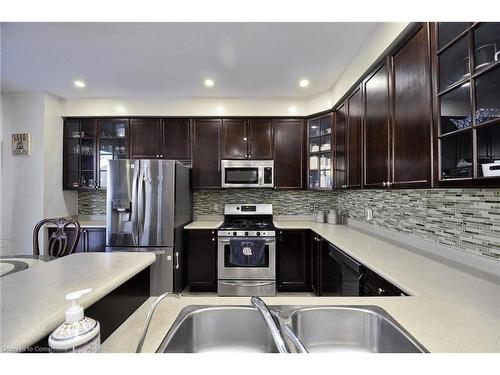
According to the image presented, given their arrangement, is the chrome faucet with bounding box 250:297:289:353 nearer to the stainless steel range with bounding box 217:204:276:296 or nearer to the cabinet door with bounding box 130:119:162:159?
the stainless steel range with bounding box 217:204:276:296

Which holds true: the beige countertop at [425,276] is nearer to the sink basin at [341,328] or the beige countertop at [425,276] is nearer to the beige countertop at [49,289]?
the sink basin at [341,328]

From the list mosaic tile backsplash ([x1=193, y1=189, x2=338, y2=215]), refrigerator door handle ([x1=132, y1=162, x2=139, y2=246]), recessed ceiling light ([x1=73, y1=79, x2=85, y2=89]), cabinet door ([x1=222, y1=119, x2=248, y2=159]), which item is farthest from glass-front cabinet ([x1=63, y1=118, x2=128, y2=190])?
cabinet door ([x1=222, y1=119, x2=248, y2=159])

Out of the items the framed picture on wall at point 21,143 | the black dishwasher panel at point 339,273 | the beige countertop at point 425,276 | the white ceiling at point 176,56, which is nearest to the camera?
the beige countertop at point 425,276

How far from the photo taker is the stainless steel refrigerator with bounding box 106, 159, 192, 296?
8.36 ft

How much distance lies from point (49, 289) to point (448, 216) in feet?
6.67

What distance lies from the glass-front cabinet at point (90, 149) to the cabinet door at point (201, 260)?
1.54 meters

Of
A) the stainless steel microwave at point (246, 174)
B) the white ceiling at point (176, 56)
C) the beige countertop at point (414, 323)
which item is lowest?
the beige countertop at point (414, 323)

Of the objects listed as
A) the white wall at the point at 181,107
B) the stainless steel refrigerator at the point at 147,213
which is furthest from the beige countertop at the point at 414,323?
the white wall at the point at 181,107

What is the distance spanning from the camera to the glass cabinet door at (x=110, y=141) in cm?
314

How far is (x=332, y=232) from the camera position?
245cm

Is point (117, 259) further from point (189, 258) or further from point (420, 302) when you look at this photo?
point (189, 258)

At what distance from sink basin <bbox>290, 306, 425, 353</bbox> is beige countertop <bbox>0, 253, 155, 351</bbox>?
626 millimetres

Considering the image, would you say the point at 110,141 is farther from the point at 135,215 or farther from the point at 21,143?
the point at 135,215

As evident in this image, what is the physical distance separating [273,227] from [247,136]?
132cm
